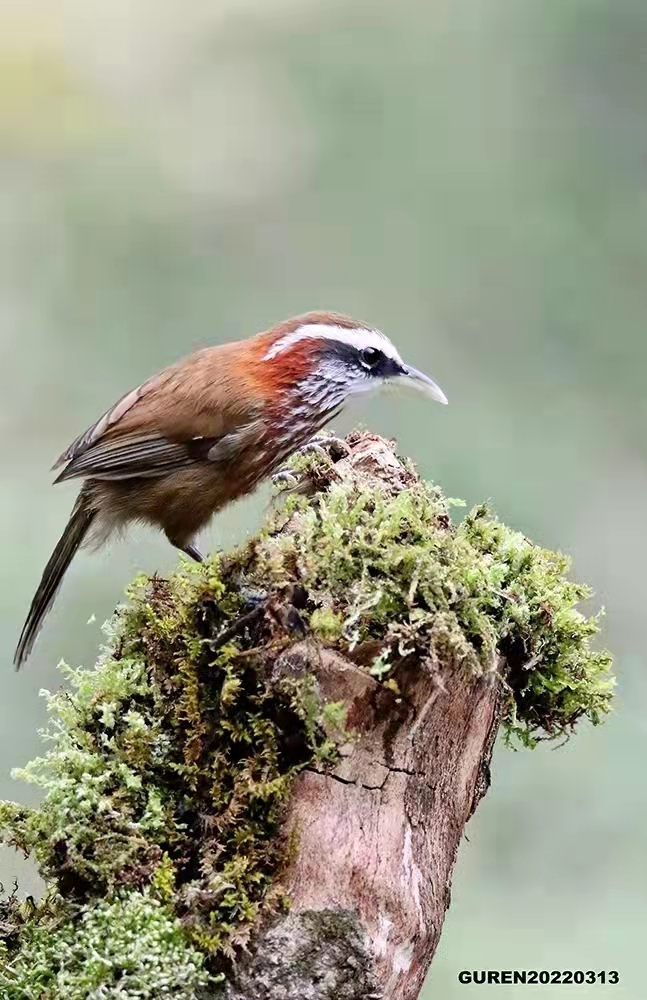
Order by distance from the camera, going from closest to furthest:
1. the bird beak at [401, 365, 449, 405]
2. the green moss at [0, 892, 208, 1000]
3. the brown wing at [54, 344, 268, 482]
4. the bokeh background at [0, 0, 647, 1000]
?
the green moss at [0, 892, 208, 1000] → the brown wing at [54, 344, 268, 482] → the bird beak at [401, 365, 449, 405] → the bokeh background at [0, 0, 647, 1000]

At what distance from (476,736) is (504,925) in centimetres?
204

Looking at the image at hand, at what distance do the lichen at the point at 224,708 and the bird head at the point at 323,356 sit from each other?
84 centimetres

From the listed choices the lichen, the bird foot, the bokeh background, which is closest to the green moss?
the lichen

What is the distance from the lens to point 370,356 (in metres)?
2.73

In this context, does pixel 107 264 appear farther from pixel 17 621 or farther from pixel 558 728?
pixel 558 728

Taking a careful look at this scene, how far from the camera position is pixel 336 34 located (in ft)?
14.7

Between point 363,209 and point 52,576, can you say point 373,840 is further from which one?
point 363,209

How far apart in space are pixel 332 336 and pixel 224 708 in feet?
4.30

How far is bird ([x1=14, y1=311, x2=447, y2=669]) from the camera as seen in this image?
2664 mm

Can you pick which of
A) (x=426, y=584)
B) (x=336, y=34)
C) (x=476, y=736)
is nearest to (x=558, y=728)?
(x=476, y=736)

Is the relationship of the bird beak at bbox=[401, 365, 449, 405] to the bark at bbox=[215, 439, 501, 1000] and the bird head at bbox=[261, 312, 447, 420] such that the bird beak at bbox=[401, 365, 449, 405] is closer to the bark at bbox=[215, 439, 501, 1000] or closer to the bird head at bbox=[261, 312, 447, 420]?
the bird head at bbox=[261, 312, 447, 420]

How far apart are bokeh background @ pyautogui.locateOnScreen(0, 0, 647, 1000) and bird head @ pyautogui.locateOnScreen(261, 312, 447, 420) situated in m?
1.31

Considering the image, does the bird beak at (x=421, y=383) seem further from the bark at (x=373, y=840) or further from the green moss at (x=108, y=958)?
the green moss at (x=108, y=958)

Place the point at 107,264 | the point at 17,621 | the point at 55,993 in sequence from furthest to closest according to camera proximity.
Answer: the point at 107,264 < the point at 17,621 < the point at 55,993
